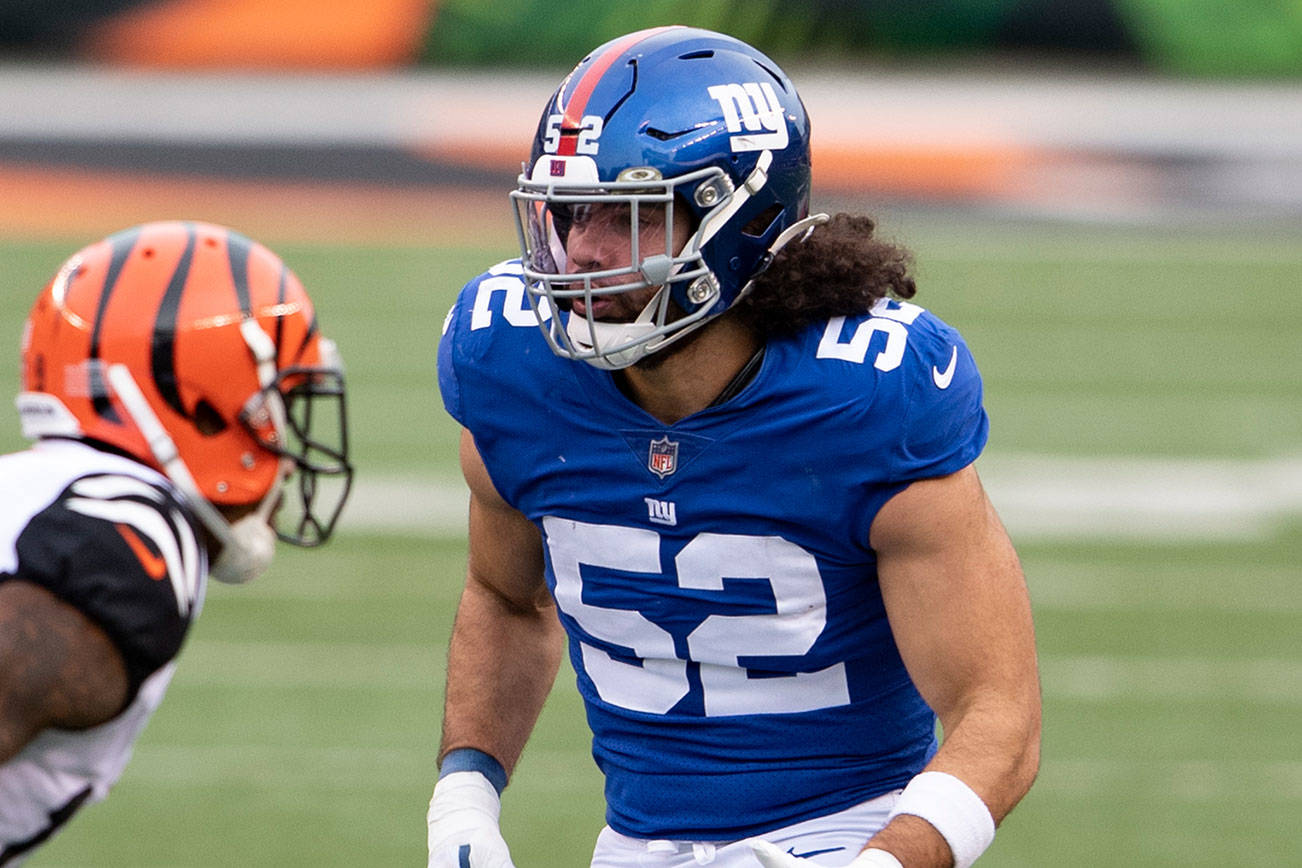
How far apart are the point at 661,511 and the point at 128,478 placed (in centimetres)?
74

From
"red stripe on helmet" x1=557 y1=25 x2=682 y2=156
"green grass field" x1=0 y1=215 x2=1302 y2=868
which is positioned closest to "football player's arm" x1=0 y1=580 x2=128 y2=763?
"red stripe on helmet" x1=557 y1=25 x2=682 y2=156

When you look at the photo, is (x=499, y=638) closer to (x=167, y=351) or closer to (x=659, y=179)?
(x=167, y=351)

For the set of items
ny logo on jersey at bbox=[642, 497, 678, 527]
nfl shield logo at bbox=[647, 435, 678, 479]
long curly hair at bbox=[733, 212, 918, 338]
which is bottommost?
ny logo on jersey at bbox=[642, 497, 678, 527]

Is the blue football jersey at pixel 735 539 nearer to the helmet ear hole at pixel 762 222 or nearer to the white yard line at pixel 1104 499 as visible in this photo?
the helmet ear hole at pixel 762 222

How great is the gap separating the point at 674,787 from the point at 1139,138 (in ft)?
40.5

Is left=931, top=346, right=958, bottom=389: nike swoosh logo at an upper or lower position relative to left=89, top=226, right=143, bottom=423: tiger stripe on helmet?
upper

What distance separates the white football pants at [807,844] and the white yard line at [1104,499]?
469 centimetres

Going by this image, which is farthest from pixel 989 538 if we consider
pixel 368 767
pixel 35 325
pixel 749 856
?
pixel 368 767

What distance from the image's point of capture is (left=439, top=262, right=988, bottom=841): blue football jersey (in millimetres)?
2410

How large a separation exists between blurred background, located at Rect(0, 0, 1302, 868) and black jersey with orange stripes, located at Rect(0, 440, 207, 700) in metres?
1.31

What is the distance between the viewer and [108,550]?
8.25ft

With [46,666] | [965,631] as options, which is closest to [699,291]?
[965,631]

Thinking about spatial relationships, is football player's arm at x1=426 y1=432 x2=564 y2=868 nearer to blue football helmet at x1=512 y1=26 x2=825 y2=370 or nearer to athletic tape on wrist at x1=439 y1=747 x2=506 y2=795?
athletic tape on wrist at x1=439 y1=747 x2=506 y2=795

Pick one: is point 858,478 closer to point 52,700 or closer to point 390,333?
point 52,700
